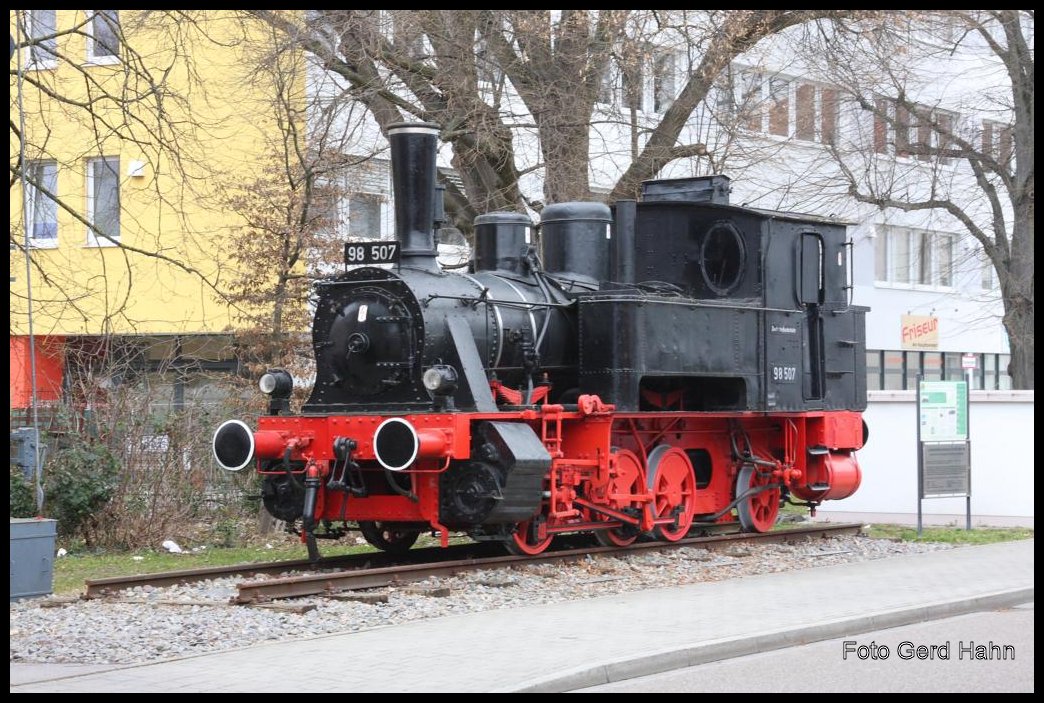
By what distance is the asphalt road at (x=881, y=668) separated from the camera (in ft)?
24.8

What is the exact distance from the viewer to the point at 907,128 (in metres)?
25.8

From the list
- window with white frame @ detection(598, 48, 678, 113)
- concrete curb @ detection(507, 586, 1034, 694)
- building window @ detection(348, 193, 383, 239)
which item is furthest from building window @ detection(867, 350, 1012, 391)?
concrete curb @ detection(507, 586, 1034, 694)

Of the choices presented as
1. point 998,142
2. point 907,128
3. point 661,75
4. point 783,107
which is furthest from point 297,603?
point 998,142

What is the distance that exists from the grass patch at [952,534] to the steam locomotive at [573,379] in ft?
3.13

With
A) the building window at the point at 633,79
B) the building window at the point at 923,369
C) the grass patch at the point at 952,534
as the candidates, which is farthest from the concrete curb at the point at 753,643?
the building window at the point at 923,369

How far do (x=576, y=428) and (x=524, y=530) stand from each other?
1102 millimetres

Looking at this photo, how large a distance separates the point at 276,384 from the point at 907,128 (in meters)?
16.2

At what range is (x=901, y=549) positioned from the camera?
1522 cm

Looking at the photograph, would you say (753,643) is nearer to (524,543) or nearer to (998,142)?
(524,543)

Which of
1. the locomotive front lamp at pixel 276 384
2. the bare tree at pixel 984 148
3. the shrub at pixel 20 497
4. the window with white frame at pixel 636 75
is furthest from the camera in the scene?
the bare tree at pixel 984 148

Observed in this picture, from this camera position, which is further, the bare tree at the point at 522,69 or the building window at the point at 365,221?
the building window at the point at 365,221

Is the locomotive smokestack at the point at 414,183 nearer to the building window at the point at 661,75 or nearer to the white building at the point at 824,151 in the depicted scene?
the white building at the point at 824,151

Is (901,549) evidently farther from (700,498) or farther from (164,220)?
(164,220)
